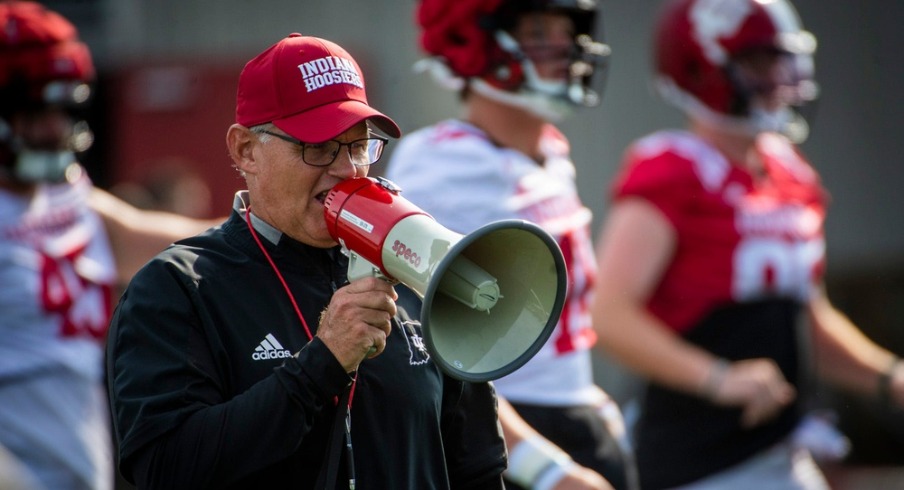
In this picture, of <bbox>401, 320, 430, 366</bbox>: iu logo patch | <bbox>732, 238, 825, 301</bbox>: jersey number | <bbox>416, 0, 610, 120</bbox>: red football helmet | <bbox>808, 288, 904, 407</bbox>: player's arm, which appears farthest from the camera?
<bbox>808, 288, 904, 407</bbox>: player's arm

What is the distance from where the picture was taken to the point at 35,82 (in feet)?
18.3

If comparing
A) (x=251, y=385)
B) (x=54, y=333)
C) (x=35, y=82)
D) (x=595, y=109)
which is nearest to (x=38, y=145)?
(x=35, y=82)

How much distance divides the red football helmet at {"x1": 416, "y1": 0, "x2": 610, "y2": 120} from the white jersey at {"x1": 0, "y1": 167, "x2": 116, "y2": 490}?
1620 mm

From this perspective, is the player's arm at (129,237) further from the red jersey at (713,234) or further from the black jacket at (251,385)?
the black jacket at (251,385)

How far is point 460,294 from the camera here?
9.75ft

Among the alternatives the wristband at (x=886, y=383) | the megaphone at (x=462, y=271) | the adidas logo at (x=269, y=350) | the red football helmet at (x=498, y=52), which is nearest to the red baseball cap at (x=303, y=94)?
the megaphone at (x=462, y=271)

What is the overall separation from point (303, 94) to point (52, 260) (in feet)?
8.73

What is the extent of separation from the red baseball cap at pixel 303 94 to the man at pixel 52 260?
2508 millimetres

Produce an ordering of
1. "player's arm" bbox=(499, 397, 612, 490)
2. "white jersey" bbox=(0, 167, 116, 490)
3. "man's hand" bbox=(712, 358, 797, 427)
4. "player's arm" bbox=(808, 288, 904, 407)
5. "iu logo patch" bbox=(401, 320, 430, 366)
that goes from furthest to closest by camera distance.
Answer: "player's arm" bbox=(808, 288, 904, 407), "white jersey" bbox=(0, 167, 116, 490), "man's hand" bbox=(712, 358, 797, 427), "player's arm" bbox=(499, 397, 612, 490), "iu logo patch" bbox=(401, 320, 430, 366)

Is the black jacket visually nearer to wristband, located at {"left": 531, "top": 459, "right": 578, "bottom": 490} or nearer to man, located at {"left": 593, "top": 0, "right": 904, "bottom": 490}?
wristband, located at {"left": 531, "top": 459, "right": 578, "bottom": 490}

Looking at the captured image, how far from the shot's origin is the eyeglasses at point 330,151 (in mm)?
3039

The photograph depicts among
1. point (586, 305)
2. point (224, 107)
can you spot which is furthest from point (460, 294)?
point (224, 107)

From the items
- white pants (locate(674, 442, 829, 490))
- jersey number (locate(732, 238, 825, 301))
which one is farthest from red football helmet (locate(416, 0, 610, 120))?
white pants (locate(674, 442, 829, 490))

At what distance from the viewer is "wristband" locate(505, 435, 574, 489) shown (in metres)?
3.94
